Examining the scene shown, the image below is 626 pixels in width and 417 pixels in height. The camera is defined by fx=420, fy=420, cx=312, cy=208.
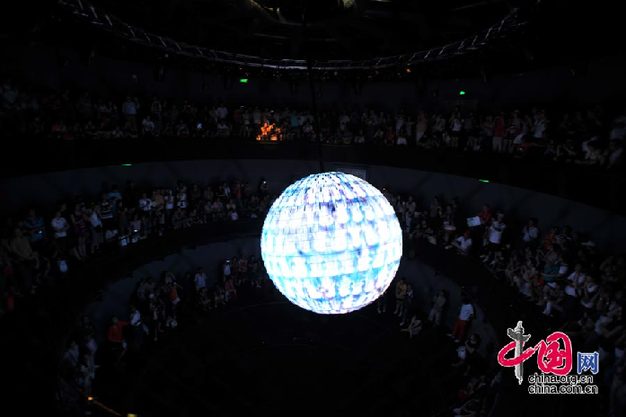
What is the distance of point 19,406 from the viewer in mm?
6148

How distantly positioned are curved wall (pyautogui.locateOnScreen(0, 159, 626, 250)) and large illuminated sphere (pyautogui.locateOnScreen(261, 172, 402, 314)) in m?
8.74

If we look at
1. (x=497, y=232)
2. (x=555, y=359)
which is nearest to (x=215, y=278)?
(x=497, y=232)

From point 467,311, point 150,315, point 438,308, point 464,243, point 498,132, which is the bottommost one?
point 438,308

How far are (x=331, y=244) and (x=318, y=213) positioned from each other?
0.39 meters

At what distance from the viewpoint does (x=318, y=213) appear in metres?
4.65

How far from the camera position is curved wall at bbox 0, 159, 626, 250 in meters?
11.5

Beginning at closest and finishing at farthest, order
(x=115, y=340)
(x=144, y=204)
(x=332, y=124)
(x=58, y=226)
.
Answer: (x=58, y=226)
(x=115, y=340)
(x=144, y=204)
(x=332, y=124)

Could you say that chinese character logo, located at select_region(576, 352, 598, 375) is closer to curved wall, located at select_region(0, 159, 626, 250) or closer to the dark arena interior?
the dark arena interior

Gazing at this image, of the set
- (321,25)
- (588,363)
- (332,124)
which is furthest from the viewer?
(332,124)

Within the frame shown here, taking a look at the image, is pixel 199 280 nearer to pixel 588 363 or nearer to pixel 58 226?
pixel 58 226

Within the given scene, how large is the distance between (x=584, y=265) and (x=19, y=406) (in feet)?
35.7

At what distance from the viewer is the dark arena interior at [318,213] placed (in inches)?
265

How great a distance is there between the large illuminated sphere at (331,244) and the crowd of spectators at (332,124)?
423cm

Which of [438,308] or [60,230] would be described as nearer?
[60,230]
